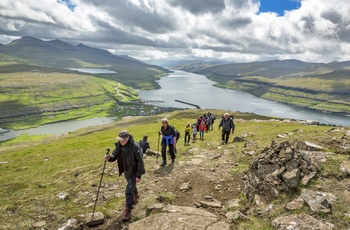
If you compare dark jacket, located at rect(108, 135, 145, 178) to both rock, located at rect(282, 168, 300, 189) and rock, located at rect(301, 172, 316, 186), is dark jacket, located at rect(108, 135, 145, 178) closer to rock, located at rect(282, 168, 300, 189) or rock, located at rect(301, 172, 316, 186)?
rock, located at rect(282, 168, 300, 189)

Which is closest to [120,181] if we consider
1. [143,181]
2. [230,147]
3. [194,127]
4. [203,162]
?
[143,181]

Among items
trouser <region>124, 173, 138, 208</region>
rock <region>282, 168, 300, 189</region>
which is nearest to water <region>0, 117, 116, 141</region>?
trouser <region>124, 173, 138, 208</region>

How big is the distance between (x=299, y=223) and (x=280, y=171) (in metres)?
3.29

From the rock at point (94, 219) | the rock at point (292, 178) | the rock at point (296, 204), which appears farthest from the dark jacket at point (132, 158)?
the rock at point (292, 178)

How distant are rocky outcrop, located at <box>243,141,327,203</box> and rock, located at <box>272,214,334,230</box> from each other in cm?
183

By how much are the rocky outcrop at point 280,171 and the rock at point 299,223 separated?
1831mm

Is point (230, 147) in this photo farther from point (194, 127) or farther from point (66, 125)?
point (66, 125)

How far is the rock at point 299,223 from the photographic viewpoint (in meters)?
8.19

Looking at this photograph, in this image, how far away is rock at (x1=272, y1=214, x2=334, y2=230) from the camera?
322 inches

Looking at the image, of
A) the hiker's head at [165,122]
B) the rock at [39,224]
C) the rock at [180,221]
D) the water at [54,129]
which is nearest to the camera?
the rock at [180,221]

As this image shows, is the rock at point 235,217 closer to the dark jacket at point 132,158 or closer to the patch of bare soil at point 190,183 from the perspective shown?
the patch of bare soil at point 190,183

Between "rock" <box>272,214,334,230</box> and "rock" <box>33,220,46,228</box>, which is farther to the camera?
"rock" <box>33,220,46,228</box>

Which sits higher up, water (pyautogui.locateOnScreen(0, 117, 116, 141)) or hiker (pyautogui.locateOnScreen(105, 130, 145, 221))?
hiker (pyautogui.locateOnScreen(105, 130, 145, 221))

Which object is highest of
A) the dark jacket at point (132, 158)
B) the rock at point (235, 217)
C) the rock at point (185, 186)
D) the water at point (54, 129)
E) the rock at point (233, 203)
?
the dark jacket at point (132, 158)
